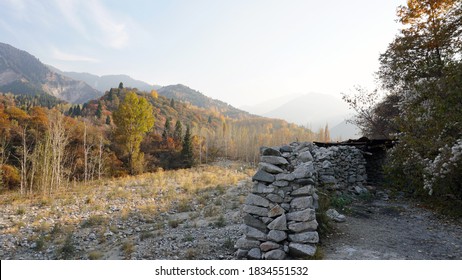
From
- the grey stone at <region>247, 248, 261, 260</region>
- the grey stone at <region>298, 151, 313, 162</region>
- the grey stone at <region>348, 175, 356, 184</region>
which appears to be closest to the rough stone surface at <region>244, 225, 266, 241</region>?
the grey stone at <region>247, 248, 261, 260</region>

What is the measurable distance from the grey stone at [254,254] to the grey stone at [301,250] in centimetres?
63

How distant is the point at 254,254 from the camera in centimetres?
542

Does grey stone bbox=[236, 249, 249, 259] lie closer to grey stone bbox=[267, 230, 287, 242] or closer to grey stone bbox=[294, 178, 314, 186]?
grey stone bbox=[267, 230, 287, 242]

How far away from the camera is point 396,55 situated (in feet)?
49.4

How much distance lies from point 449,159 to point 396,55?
1071cm

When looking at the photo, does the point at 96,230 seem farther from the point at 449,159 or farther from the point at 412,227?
the point at 449,159

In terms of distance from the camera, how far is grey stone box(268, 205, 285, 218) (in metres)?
5.54

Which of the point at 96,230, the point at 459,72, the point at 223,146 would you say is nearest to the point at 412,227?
the point at 459,72

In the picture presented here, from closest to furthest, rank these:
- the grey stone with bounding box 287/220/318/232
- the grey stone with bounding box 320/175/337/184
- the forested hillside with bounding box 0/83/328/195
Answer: the grey stone with bounding box 287/220/318/232 → the grey stone with bounding box 320/175/337/184 → the forested hillside with bounding box 0/83/328/195

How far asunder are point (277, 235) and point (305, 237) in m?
0.54

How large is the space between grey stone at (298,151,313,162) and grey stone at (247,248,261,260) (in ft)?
7.23

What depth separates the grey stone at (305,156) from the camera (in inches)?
241

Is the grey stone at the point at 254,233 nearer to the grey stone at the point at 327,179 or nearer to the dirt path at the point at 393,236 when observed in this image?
the dirt path at the point at 393,236

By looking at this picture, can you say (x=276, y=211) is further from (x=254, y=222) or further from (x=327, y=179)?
(x=327, y=179)
